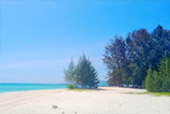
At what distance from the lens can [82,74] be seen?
29.9 m

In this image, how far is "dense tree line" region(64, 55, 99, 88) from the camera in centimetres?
2998

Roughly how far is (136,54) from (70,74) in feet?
39.3

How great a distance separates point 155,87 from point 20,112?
1798 centimetres

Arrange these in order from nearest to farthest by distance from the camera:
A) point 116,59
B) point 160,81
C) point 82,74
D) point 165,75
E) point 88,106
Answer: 1. point 88,106
2. point 160,81
3. point 165,75
4. point 82,74
5. point 116,59

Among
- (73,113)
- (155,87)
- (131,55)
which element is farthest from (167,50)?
(73,113)

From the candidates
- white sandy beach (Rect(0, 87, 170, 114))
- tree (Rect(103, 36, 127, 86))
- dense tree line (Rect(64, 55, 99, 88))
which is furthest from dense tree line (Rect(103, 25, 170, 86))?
white sandy beach (Rect(0, 87, 170, 114))

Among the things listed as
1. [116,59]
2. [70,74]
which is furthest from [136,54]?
[70,74]

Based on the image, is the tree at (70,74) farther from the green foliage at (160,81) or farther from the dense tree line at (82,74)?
the green foliage at (160,81)

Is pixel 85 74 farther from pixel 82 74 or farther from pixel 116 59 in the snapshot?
pixel 116 59

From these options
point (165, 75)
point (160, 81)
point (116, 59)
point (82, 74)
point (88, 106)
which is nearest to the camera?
point (88, 106)

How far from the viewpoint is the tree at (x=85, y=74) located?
29969mm

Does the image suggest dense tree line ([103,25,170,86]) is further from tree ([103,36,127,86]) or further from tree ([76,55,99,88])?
tree ([76,55,99,88])

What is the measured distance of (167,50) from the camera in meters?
29.0

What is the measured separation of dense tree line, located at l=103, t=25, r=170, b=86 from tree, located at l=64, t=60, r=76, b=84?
945 centimetres
